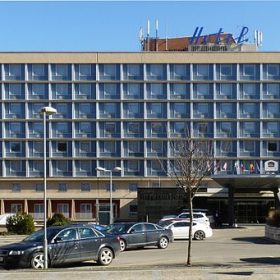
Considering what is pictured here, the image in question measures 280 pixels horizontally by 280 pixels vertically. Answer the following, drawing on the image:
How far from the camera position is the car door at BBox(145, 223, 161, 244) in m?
31.3

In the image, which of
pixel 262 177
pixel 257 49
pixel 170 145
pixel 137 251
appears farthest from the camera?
pixel 257 49

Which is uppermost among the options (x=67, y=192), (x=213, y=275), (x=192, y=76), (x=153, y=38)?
(x=153, y=38)

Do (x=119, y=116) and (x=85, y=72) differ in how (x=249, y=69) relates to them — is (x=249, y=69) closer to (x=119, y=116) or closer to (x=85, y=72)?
(x=119, y=116)

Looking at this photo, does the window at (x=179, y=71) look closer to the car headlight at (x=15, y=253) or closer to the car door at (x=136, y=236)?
the car door at (x=136, y=236)

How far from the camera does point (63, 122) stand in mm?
87875

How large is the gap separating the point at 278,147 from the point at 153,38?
25.7 metres

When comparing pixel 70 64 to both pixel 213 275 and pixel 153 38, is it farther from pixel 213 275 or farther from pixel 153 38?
pixel 213 275

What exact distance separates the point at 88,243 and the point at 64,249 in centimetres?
85

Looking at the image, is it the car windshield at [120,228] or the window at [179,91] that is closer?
the car windshield at [120,228]

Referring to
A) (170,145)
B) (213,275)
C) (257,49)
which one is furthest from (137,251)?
(257,49)

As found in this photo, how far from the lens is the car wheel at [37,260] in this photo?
68.8 feet

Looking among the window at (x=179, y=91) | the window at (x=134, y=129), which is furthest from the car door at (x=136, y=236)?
the window at (x=179, y=91)

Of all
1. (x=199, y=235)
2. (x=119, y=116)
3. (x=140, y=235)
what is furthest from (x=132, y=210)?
(x=140, y=235)

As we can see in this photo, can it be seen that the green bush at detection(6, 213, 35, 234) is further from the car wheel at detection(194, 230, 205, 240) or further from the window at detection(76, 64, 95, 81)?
the window at detection(76, 64, 95, 81)
